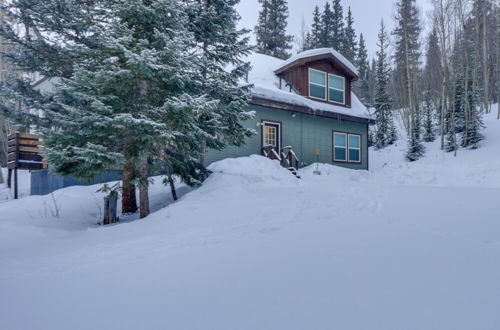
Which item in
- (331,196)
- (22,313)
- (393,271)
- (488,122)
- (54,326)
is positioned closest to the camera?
(54,326)

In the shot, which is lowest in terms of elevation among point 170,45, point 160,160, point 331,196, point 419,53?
point 331,196

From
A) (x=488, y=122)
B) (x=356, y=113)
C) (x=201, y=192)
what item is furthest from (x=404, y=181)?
(x=488, y=122)

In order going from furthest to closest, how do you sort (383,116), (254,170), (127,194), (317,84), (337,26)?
(337,26) → (383,116) → (317,84) → (254,170) → (127,194)

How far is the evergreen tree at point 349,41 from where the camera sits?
29.8 metres

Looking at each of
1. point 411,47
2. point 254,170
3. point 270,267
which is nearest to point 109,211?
point 254,170

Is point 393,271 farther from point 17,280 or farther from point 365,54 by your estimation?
point 365,54

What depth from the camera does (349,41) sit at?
31.6 metres

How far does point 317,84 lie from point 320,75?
1.75 ft

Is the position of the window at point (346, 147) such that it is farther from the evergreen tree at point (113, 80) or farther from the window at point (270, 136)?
the evergreen tree at point (113, 80)

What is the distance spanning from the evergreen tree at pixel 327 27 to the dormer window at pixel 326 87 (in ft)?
61.3

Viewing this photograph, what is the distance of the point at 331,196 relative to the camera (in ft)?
18.7

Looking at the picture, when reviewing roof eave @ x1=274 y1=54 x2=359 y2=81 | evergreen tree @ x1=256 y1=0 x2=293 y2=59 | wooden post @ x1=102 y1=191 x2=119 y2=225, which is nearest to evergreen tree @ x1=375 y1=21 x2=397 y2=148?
evergreen tree @ x1=256 y1=0 x2=293 y2=59

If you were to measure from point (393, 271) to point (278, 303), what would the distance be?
1078mm

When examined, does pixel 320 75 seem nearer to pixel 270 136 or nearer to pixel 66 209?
pixel 270 136
